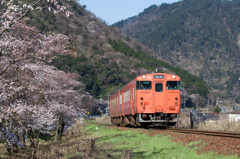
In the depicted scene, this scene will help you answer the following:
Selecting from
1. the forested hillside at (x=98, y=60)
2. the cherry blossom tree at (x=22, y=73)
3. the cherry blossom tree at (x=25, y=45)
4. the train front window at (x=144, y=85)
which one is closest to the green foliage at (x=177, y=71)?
the forested hillside at (x=98, y=60)

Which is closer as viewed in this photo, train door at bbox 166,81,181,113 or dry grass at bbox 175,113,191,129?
train door at bbox 166,81,181,113

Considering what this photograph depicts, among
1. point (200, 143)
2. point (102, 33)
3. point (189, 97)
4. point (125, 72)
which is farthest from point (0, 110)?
point (102, 33)

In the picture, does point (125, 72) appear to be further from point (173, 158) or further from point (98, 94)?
point (173, 158)

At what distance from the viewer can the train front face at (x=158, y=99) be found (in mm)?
17344

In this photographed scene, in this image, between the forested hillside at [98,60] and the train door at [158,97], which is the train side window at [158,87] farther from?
the forested hillside at [98,60]

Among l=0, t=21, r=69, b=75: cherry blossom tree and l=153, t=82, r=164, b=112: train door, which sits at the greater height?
l=0, t=21, r=69, b=75: cherry blossom tree

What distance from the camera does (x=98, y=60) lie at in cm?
11975

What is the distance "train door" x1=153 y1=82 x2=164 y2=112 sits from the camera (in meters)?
17.3

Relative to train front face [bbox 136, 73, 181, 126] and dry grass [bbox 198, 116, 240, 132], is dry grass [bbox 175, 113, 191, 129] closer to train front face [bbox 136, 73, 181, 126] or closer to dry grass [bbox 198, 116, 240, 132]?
dry grass [bbox 198, 116, 240, 132]

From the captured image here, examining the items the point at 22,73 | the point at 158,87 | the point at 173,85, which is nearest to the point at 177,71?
the point at 173,85

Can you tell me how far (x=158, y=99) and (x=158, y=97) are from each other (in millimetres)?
125

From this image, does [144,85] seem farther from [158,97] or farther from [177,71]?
[177,71]

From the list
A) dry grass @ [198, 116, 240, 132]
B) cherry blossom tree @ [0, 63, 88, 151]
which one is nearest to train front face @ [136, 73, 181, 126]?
dry grass @ [198, 116, 240, 132]

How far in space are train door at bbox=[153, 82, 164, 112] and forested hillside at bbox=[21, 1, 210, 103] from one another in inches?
2671
